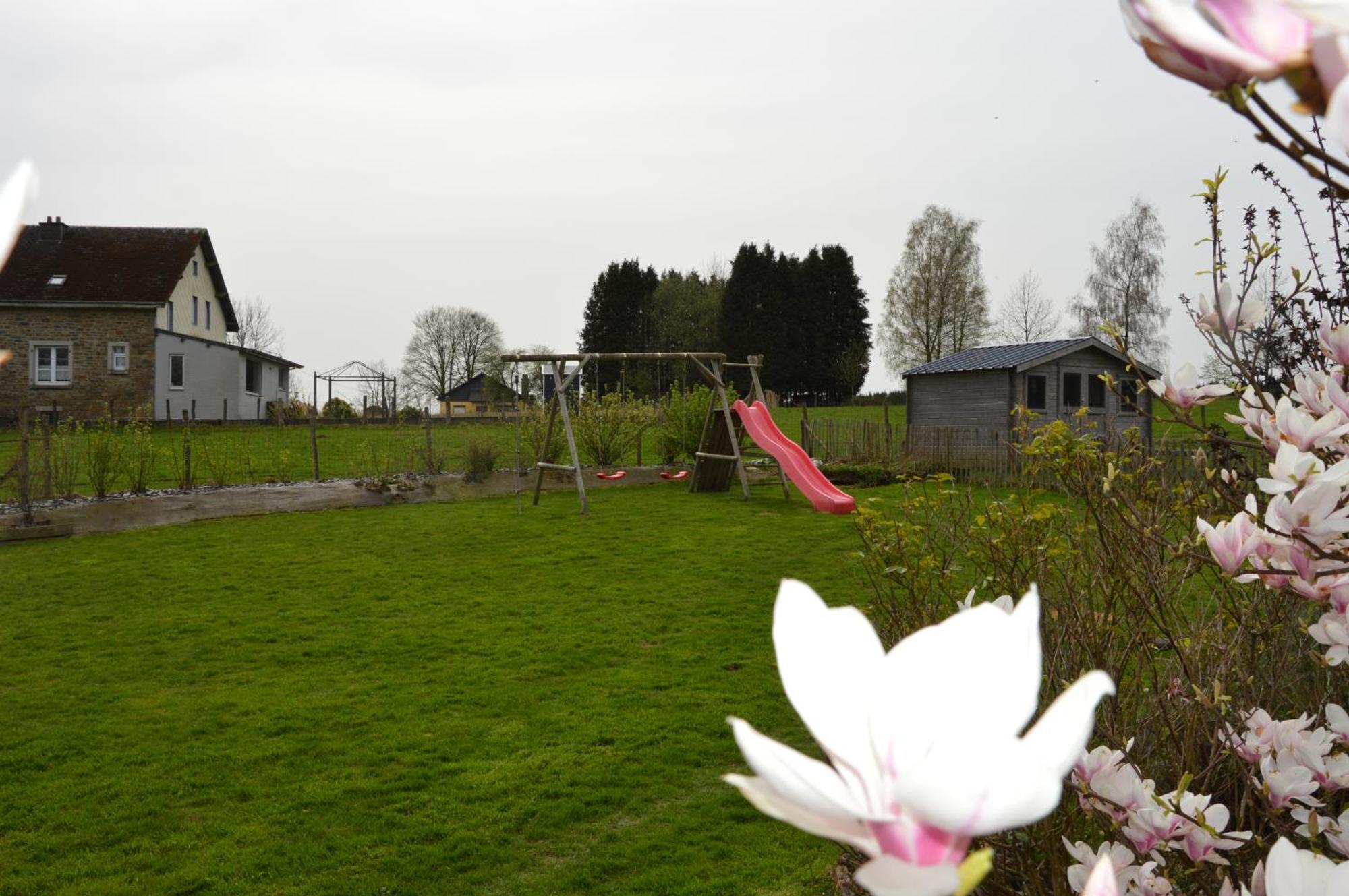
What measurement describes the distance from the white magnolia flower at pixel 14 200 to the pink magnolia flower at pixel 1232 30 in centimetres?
39

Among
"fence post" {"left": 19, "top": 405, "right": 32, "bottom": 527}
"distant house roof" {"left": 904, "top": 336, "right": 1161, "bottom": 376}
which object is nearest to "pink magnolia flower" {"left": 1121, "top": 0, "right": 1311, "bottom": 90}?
"fence post" {"left": 19, "top": 405, "right": 32, "bottom": 527}

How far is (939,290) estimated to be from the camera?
40.9 meters

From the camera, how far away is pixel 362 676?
18.8ft

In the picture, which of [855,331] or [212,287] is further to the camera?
[855,331]

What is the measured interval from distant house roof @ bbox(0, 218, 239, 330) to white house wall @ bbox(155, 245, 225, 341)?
1.60ft

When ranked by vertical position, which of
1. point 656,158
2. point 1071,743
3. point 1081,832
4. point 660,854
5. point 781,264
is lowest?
point 660,854

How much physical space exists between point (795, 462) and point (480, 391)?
159 feet

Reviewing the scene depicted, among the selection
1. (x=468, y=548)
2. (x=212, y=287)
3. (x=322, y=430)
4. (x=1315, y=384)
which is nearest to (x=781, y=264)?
(x=212, y=287)

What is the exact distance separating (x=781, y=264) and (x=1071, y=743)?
1912 inches

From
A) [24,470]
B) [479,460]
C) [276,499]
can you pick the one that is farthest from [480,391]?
[24,470]

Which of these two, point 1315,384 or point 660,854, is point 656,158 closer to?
point 660,854

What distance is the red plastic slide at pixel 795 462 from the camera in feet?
33.2

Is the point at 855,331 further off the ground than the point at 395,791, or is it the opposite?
the point at 855,331

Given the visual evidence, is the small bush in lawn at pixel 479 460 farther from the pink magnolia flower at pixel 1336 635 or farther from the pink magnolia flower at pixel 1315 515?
the pink magnolia flower at pixel 1315 515
